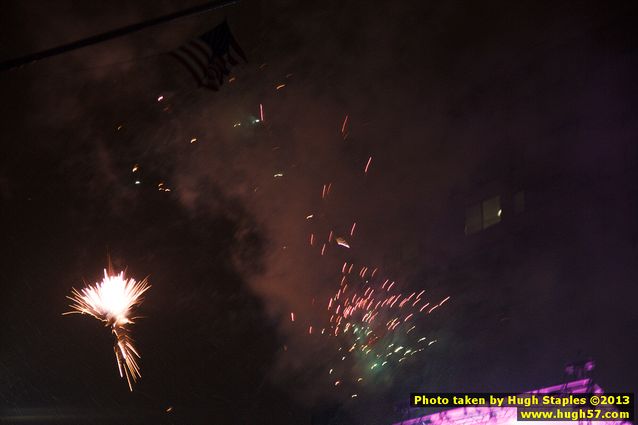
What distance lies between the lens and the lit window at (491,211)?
14.8 meters

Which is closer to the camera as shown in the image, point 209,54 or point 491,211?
point 209,54

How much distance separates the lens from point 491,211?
14797 mm

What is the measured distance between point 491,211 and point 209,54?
31.6ft

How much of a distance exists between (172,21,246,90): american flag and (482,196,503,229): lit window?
921cm

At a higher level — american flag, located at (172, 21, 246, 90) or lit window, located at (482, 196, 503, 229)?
lit window, located at (482, 196, 503, 229)

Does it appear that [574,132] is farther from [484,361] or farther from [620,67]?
[484,361]

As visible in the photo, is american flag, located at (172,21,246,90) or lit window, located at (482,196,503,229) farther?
lit window, located at (482,196,503,229)

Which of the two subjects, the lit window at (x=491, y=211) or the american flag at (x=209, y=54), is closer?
the american flag at (x=209, y=54)

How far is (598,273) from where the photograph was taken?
1456 cm

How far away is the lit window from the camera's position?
14758 mm

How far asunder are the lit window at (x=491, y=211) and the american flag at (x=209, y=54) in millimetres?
9210

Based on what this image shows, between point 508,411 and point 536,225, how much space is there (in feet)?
13.2

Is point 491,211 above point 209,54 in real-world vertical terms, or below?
above

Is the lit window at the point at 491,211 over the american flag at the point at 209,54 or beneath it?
over
